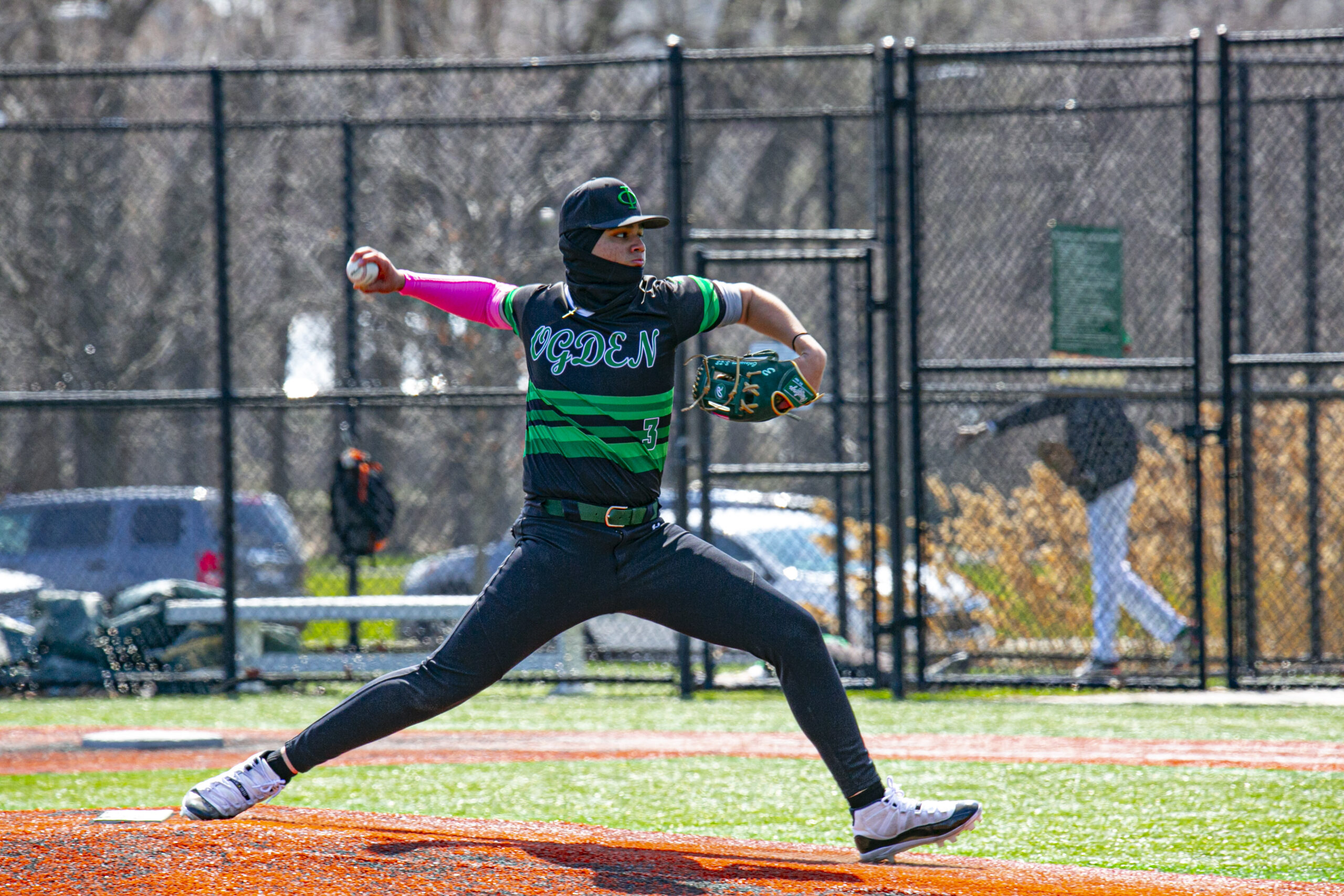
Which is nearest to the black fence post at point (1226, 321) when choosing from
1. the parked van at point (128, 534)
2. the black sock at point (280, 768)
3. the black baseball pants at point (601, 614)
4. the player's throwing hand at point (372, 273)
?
the black baseball pants at point (601, 614)

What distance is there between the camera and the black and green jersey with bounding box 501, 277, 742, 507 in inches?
155

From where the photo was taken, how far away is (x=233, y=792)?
403cm

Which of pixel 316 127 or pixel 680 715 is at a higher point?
pixel 316 127

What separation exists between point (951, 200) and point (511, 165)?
4538 mm

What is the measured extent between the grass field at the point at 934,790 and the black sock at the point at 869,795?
63cm

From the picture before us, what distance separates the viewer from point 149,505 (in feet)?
47.8

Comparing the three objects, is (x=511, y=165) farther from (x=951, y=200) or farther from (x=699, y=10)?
(x=699, y=10)

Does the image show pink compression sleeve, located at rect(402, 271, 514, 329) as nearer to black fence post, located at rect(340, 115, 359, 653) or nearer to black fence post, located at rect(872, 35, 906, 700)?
black fence post, located at rect(872, 35, 906, 700)

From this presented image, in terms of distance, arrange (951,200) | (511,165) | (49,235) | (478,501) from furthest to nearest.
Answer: (49,235)
(511,165)
(478,501)
(951,200)

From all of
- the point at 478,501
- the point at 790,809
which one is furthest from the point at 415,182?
the point at 790,809

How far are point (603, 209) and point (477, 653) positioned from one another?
4.11 feet

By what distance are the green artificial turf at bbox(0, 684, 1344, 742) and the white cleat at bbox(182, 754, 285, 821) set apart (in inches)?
120

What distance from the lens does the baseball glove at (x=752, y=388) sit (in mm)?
4016

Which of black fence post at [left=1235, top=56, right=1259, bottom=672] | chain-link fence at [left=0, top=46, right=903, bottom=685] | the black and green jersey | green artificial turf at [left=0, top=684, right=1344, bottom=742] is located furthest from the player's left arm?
black fence post at [left=1235, top=56, right=1259, bottom=672]
